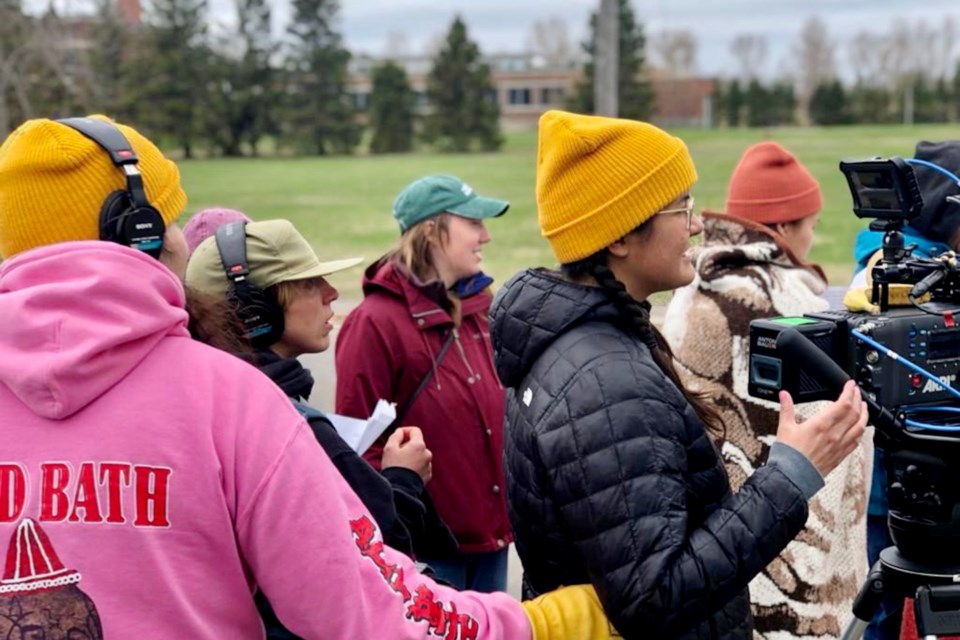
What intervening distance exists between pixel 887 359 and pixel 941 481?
34cm

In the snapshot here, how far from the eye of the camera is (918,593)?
7.93 ft

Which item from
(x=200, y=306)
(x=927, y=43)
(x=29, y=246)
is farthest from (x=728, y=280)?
(x=927, y=43)

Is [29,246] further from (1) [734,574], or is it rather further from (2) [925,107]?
(2) [925,107]

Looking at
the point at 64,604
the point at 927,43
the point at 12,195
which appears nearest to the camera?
the point at 64,604

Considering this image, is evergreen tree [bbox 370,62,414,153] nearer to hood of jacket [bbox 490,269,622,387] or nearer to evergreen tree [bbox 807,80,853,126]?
evergreen tree [bbox 807,80,853,126]

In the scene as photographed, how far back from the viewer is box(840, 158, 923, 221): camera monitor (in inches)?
96.3

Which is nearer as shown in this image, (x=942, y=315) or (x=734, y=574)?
(x=734, y=574)

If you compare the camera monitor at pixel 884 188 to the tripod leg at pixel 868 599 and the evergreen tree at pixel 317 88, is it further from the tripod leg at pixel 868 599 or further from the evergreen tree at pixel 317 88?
the evergreen tree at pixel 317 88

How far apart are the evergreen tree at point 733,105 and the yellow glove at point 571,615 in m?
88.3

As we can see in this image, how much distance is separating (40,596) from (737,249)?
2418 millimetres

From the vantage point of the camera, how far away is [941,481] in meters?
2.38

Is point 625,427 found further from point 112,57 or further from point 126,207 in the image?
point 112,57

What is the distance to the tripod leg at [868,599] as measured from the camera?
2.65 m

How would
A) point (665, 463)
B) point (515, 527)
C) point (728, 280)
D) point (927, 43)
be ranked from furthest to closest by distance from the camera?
point (927, 43) < point (728, 280) < point (515, 527) < point (665, 463)
